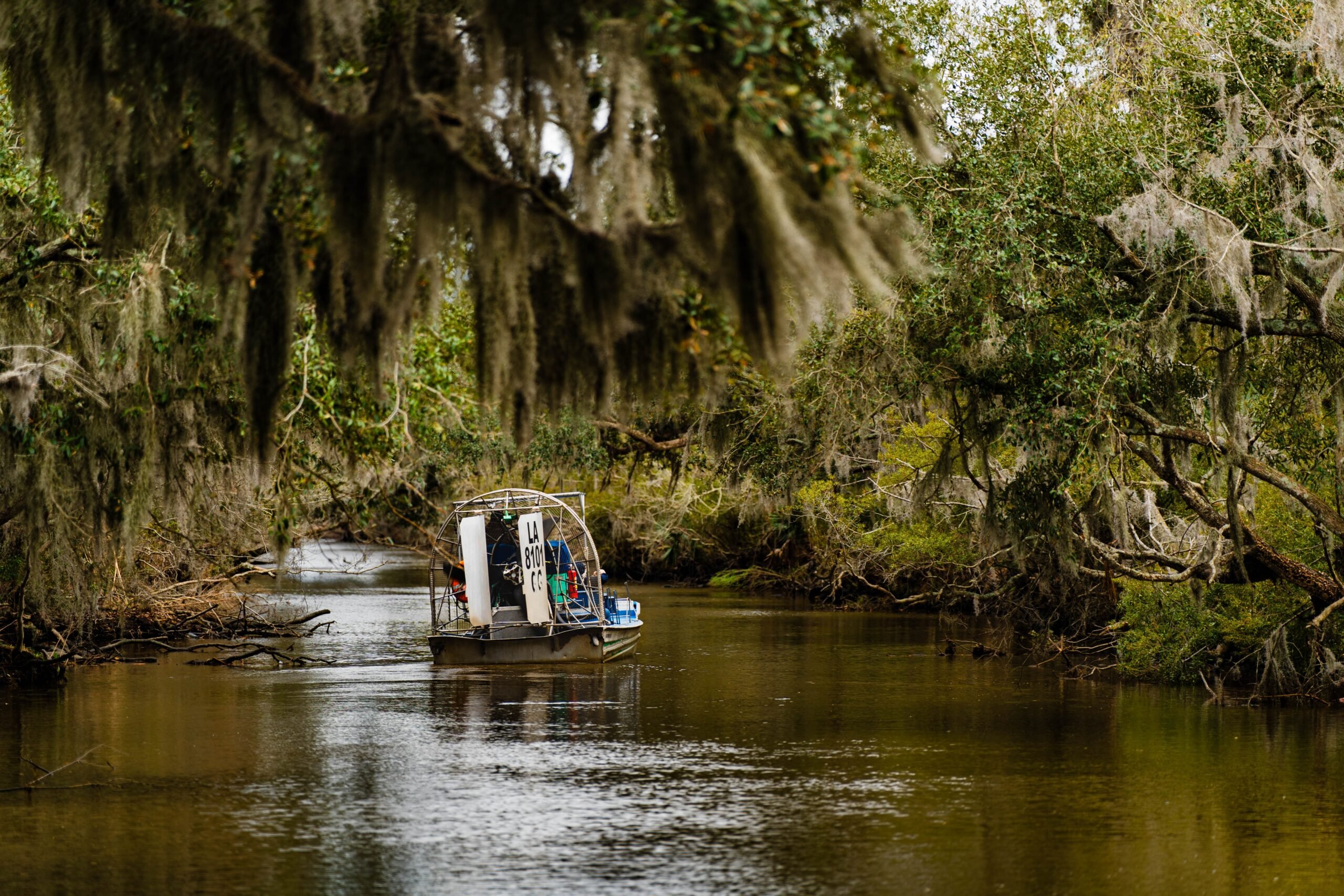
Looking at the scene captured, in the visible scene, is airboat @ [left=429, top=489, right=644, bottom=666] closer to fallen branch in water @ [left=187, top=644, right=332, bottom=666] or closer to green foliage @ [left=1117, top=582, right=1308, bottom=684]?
fallen branch in water @ [left=187, top=644, right=332, bottom=666]

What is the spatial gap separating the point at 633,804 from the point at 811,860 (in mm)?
2388

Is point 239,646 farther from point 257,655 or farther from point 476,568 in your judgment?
point 476,568

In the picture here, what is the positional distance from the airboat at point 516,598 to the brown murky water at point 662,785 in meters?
0.77

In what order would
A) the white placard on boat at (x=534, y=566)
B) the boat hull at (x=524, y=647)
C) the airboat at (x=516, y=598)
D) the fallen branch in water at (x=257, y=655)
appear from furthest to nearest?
the boat hull at (x=524, y=647)
the fallen branch in water at (x=257, y=655)
the airboat at (x=516, y=598)
the white placard on boat at (x=534, y=566)

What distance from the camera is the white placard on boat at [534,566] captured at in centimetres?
2066

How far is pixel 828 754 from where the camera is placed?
14242 mm

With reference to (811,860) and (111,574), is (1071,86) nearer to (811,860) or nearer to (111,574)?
(811,860)

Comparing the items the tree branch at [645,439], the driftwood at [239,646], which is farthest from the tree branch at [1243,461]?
the driftwood at [239,646]

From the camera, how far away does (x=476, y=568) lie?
21.4m

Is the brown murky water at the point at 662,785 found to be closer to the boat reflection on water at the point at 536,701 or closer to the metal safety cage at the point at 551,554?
the boat reflection on water at the point at 536,701

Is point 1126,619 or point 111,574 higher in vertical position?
point 111,574

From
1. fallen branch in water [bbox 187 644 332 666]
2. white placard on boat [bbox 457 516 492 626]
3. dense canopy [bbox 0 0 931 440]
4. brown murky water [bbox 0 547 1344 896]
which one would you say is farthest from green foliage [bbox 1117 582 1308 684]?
dense canopy [bbox 0 0 931 440]

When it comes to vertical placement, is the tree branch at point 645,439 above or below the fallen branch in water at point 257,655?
above

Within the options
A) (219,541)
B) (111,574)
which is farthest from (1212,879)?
(219,541)
